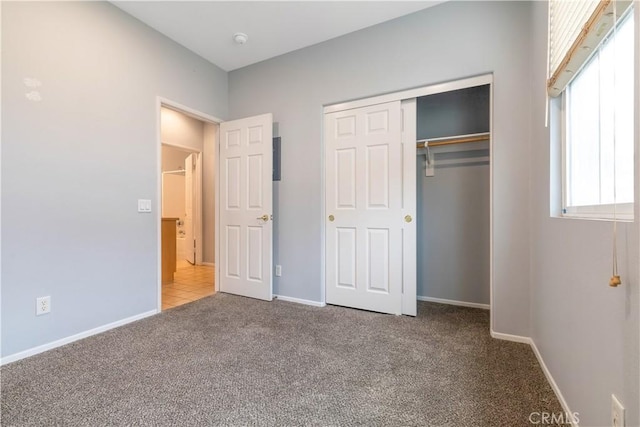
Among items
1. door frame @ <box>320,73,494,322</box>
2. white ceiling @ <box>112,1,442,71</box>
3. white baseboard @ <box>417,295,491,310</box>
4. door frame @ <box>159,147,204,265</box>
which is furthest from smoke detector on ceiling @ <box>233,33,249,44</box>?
white baseboard @ <box>417,295,491,310</box>

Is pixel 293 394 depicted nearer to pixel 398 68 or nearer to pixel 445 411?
pixel 445 411

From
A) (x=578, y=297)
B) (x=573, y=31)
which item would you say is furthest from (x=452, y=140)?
(x=578, y=297)

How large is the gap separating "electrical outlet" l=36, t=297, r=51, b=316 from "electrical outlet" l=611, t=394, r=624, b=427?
9.99 feet

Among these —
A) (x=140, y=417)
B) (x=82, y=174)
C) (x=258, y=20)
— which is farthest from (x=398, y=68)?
(x=140, y=417)

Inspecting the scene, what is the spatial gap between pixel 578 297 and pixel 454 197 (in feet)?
6.05

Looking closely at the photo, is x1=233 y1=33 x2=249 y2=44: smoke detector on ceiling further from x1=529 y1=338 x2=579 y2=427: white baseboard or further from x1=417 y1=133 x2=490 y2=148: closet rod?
x1=529 y1=338 x2=579 y2=427: white baseboard

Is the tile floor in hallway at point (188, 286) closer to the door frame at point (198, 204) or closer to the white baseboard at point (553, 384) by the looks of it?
the door frame at point (198, 204)

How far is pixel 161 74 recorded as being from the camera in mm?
2711

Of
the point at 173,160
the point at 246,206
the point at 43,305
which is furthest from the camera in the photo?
the point at 173,160

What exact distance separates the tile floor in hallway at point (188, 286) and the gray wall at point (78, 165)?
0.50 metres

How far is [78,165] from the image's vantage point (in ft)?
6.88

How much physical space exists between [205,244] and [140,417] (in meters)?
4.17

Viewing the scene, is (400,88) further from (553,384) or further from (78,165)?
(78,165)

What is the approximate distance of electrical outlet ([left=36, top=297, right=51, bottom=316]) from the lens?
1.89 metres
